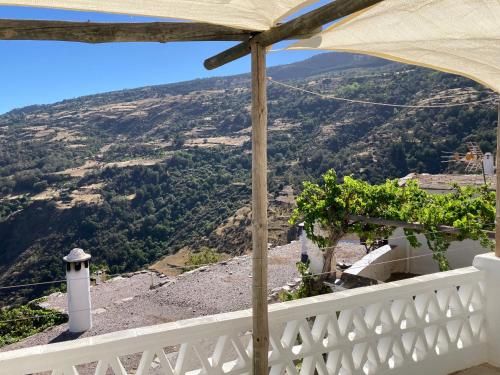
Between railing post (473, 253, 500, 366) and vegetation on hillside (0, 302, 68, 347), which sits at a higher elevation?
railing post (473, 253, 500, 366)

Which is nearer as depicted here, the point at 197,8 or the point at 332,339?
the point at 197,8

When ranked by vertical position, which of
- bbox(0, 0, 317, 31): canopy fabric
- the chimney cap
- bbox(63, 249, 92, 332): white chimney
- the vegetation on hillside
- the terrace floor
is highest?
bbox(0, 0, 317, 31): canopy fabric

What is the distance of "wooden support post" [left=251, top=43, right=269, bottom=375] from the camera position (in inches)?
62.8

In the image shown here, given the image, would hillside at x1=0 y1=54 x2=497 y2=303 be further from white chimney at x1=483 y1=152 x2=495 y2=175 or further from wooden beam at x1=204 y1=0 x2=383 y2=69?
wooden beam at x1=204 y1=0 x2=383 y2=69

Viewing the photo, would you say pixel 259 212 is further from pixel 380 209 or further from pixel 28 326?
pixel 28 326

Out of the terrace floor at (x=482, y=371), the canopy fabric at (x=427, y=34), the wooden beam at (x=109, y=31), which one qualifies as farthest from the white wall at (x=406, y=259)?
the wooden beam at (x=109, y=31)

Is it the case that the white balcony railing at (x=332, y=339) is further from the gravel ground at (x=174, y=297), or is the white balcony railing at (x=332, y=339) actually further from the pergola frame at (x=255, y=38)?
the gravel ground at (x=174, y=297)

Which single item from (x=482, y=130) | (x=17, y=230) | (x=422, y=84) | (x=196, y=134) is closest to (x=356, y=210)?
(x=482, y=130)

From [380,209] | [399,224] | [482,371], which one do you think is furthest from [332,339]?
[380,209]

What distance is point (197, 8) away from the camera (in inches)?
50.7

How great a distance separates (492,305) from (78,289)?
20.1 feet

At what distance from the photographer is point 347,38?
172 cm

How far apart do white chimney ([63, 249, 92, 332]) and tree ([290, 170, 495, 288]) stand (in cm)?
343

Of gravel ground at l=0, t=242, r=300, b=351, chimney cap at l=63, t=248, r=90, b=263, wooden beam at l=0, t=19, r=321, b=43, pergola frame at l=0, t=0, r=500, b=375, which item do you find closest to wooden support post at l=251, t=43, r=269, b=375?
pergola frame at l=0, t=0, r=500, b=375
